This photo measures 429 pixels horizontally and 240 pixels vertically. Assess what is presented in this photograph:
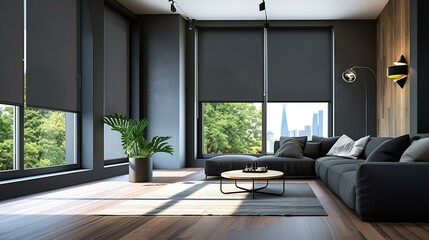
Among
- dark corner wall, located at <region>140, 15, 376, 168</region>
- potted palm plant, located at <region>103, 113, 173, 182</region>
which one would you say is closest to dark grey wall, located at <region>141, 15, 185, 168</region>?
dark corner wall, located at <region>140, 15, 376, 168</region>

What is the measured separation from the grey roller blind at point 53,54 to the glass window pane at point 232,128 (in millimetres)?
3864

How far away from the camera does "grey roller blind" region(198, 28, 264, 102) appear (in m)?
10.4

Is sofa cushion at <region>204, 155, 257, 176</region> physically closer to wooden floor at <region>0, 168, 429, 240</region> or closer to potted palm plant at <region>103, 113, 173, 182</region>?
potted palm plant at <region>103, 113, 173, 182</region>

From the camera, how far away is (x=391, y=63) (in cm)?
855

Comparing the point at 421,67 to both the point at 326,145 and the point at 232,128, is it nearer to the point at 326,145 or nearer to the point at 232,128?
the point at 326,145

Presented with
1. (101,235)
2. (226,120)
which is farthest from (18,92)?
(226,120)

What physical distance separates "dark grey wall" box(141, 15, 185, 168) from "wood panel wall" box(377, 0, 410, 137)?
13.8 ft

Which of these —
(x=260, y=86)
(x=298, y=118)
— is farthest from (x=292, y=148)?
(x=260, y=86)

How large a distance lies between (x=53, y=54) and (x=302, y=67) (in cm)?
569

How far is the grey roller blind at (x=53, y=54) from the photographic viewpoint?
20.1 ft

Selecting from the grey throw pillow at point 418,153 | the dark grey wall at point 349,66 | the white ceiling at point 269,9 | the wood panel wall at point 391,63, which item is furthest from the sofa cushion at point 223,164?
the grey throw pillow at point 418,153

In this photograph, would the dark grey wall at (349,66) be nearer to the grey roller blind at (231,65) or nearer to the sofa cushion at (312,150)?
the grey roller blind at (231,65)

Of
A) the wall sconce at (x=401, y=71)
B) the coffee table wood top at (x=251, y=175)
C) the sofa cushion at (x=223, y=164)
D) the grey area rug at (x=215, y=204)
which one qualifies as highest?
the wall sconce at (x=401, y=71)

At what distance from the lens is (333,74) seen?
1024cm
